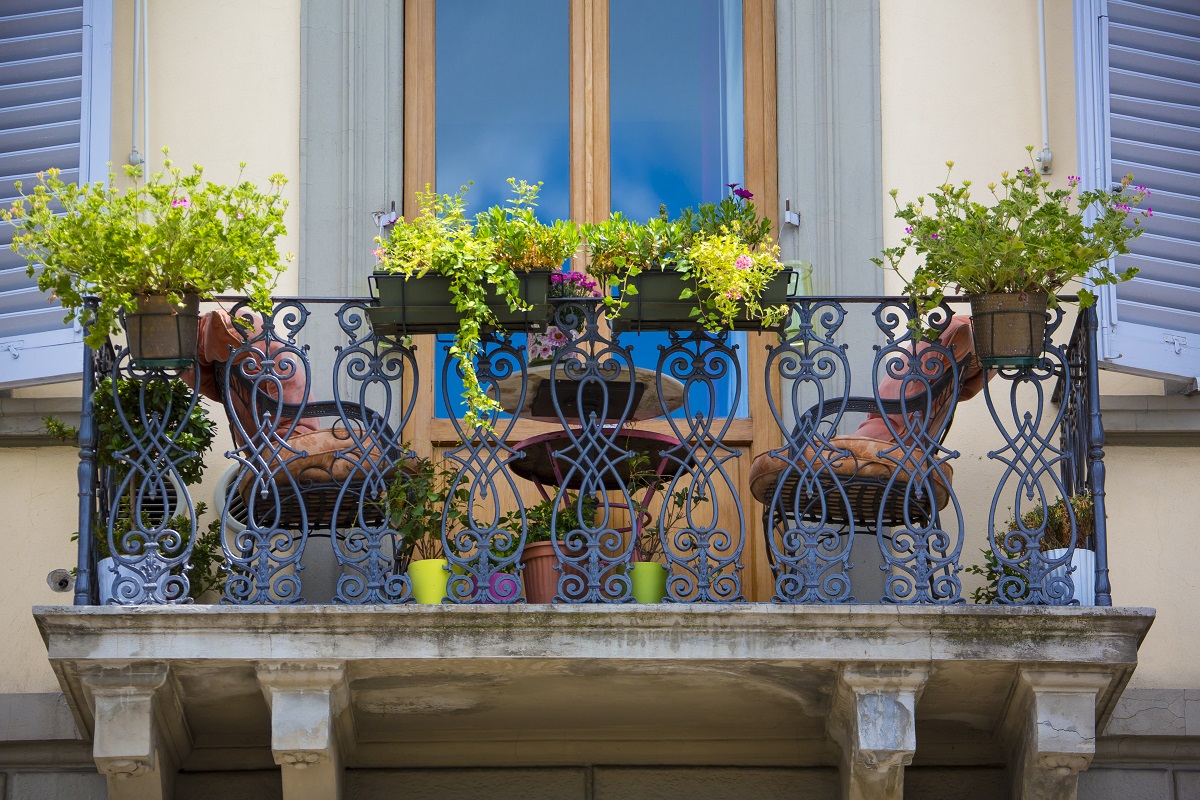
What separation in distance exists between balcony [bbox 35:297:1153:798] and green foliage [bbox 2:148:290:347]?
22cm

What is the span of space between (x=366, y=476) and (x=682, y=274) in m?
1.22

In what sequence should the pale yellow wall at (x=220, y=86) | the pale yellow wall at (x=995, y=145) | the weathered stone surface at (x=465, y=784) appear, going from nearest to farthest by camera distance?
the weathered stone surface at (x=465, y=784)
the pale yellow wall at (x=995, y=145)
the pale yellow wall at (x=220, y=86)

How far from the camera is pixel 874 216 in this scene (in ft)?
26.6

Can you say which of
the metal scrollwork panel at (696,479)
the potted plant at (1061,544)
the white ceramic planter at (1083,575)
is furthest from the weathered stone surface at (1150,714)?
the metal scrollwork panel at (696,479)

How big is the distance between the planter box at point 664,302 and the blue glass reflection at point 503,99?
165 centimetres

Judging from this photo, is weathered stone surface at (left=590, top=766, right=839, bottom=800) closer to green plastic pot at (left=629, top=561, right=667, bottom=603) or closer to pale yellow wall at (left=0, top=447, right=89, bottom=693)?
green plastic pot at (left=629, top=561, right=667, bottom=603)

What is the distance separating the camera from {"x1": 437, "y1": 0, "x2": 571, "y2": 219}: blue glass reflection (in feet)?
28.0

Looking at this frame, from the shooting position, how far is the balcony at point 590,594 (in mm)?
6605

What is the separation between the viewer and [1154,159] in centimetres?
793

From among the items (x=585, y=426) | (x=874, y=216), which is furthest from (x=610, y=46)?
(x=585, y=426)

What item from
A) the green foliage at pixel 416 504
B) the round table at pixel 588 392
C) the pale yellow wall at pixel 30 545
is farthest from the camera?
the pale yellow wall at pixel 30 545

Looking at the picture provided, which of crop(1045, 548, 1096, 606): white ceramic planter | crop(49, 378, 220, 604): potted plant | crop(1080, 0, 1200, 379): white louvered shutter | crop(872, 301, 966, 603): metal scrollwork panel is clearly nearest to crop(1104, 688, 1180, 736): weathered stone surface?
crop(1045, 548, 1096, 606): white ceramic planter

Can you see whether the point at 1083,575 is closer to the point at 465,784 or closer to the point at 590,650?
the point at 590,650

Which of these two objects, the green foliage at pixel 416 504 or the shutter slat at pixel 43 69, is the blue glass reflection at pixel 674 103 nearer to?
the green foliage at pixel 416 504
